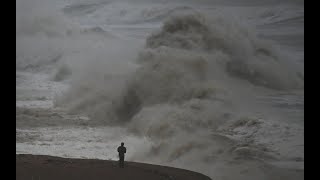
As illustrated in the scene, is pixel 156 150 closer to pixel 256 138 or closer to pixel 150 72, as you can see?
pixel 256 138

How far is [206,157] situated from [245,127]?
78.3 inches

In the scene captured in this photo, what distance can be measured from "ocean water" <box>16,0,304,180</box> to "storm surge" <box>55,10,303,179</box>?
1.4 inches

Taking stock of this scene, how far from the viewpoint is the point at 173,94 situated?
1434cm

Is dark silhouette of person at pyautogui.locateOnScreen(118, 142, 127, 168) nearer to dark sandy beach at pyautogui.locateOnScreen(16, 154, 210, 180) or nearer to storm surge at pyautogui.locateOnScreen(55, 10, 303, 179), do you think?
dark sandy beach at pyautogui.locateOnScreen(16, 154, 210, 180)

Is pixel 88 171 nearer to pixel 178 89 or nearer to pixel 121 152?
pixel 121 152

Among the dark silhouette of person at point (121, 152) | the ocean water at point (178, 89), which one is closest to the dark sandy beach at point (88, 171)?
the dark silhouette of person at point (121, 152)

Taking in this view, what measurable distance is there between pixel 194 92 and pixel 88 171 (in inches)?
298

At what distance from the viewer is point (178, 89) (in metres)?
14.5

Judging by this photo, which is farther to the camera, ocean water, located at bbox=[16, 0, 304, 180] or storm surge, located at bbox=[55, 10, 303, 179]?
ocean water, located at bbox=[16, 0, 304, 180]

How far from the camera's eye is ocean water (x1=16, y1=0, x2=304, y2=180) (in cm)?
994

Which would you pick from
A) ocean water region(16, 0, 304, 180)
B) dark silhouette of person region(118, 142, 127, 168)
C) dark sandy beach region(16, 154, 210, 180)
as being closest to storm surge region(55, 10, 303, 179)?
ocean water region(16, 0, 304, 180)

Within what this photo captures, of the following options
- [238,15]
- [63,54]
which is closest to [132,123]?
[238,15]

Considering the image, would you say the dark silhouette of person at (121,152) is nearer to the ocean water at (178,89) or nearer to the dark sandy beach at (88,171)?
the dark sandy beach at (88,171)

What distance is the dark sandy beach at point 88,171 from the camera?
6493 mm
